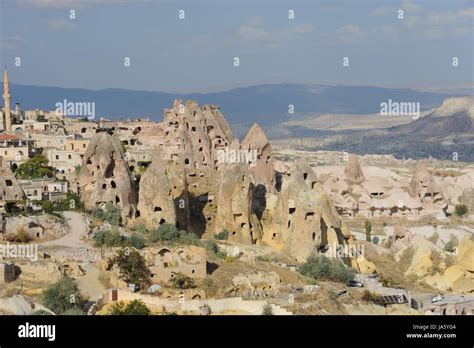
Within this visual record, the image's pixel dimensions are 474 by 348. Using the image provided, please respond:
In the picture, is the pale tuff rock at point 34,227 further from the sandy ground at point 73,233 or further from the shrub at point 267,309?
the shrub at point 267,309

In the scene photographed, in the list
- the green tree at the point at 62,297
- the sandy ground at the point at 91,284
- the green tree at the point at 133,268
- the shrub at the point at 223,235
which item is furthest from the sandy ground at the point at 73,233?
the shrub at the point at 223,235

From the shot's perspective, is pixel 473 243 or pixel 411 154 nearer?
pixel 473 243

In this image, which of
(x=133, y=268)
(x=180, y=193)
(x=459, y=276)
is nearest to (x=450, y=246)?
(x=459, y=276)

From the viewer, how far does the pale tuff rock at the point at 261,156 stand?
46750 millimetres

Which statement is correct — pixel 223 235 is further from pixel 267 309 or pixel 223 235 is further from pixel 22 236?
pixel 267 309

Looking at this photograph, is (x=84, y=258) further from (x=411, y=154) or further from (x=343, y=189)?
(x=411, y=154)

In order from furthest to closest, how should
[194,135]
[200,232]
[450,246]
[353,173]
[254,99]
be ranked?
1. [254,99]
2. [353,173]
3. [194,135]
4. [450,246]
5. [200,232]

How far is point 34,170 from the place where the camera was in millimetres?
43250

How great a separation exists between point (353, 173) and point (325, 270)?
940 inches

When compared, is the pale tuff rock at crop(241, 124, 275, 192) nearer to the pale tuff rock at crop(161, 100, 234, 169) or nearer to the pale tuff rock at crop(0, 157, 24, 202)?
the pale tuff rock at crop(161, 100, 234, 169)

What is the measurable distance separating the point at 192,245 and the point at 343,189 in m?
22.3
